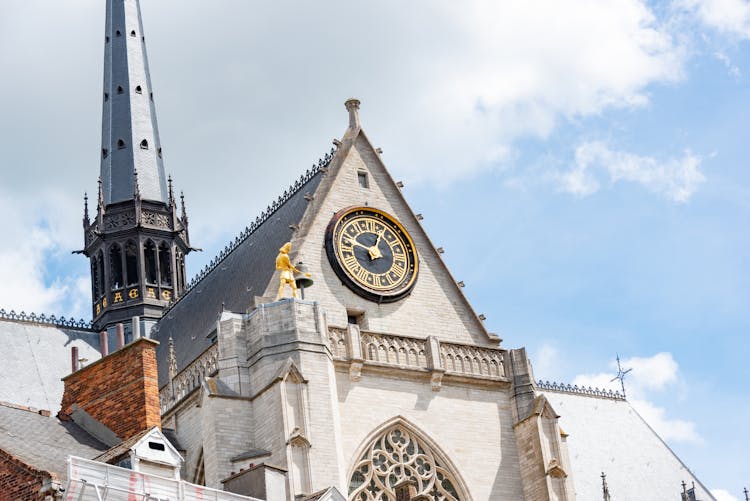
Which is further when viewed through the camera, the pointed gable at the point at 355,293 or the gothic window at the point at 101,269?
the gothic window at the point at 101,269

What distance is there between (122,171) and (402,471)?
22.3 meters

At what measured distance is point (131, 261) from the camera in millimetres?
51625

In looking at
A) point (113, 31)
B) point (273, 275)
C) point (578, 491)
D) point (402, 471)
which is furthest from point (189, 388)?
point (113, 31)

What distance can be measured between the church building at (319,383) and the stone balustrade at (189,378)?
0.05m

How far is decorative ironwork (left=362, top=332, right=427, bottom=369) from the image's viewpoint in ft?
116

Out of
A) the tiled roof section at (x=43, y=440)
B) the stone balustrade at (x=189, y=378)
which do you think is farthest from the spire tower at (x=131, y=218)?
the tiled roof section at (x=43, y=440)

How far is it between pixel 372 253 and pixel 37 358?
1233 centimetres

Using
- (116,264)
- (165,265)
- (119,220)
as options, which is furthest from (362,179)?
(119,220)

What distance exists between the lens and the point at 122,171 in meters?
53.1

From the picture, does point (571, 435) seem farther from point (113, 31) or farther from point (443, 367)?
point (113, 31)

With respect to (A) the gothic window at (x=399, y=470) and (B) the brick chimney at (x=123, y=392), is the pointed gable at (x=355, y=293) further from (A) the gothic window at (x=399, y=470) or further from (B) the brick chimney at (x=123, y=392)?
(B) the brick chimney at (x=123, y=392)

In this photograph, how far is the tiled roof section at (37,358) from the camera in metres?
41.8

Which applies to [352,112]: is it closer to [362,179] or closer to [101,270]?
[362,179]

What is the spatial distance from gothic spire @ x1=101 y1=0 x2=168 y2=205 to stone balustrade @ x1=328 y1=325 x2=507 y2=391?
1894 centimetres
